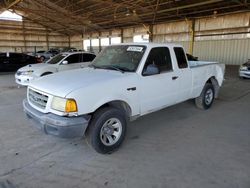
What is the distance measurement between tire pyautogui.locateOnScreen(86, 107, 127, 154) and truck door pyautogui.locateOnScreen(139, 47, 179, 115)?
1.91 ft

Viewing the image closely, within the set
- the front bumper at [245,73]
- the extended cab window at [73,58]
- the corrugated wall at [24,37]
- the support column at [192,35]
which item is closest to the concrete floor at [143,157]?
the extended cab window at [73,58]

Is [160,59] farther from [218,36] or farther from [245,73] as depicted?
[218,36]

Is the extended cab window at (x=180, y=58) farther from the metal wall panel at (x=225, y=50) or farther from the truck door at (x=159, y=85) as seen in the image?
the metal wall panel at (x=225, y=50)

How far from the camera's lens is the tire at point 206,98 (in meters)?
5.44

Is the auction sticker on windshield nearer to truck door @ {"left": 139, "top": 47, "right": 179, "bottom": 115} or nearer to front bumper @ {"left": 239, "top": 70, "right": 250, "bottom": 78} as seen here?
truck door @ {"left": 139, "top": 47, "right": 179, "bottom": 115}

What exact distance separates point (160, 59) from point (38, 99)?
2.37 meters

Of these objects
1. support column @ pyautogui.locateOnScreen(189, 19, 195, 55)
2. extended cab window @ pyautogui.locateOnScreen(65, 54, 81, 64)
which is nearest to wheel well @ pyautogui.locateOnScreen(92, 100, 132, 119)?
extended cab window @ pyautogui.locateOnScreen(65, 54, 81, 64)

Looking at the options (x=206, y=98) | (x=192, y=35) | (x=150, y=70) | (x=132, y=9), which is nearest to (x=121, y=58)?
(x=150, y=70)

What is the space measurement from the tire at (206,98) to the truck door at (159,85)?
1.42 m

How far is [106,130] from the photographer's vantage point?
3.27m

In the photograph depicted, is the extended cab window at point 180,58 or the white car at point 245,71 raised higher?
the extended cab window at point 180,58

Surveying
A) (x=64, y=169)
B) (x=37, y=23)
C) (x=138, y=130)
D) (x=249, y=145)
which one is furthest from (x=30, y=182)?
(x=37, y=23)

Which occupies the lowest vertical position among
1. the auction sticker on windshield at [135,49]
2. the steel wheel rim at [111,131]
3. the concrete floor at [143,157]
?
the concrete floor at [143,157]

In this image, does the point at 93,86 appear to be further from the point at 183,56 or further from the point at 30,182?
the point at 183,56
